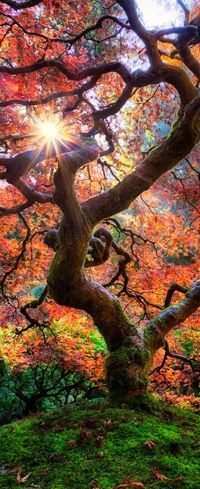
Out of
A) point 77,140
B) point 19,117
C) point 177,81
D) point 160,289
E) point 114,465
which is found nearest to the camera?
point 114,465

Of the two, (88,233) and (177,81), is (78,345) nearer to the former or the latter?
(88,233)

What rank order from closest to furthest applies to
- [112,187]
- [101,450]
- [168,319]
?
1. [101,450]
2. [112,187]
3. [168,319]

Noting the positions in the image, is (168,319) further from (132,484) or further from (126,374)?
(132,484)

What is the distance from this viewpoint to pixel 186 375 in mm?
7305

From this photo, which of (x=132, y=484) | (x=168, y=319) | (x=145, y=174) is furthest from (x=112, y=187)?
(x=132, y=484)

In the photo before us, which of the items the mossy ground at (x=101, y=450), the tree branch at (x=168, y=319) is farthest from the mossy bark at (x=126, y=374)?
the tree branch at (x=168, y=319)

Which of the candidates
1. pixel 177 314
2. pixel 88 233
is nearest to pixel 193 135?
pixel 88 233

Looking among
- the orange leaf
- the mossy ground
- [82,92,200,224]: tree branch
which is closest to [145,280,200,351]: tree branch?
the mossy ground

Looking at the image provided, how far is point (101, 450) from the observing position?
2984 mm

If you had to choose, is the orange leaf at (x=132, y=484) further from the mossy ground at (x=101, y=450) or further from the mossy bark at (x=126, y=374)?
the mossy bark at (x=126, y=374)

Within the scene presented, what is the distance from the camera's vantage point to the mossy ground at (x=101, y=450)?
2.58m

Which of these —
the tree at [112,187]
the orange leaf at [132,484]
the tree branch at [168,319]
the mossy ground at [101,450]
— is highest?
the tree at [112,187]

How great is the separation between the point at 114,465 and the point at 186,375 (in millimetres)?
4907

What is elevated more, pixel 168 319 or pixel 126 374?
pixel 168 319
